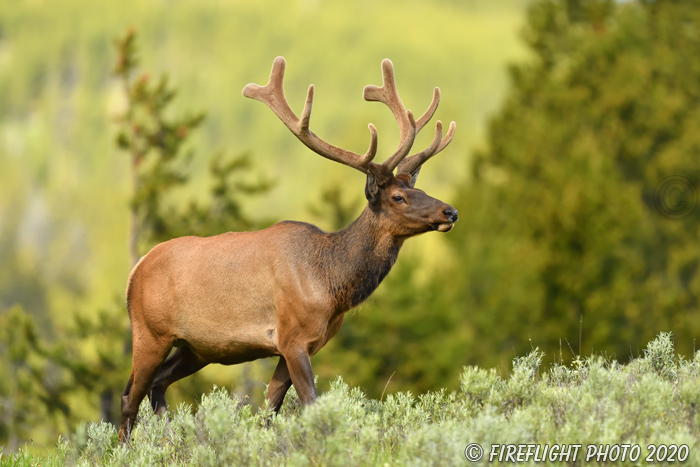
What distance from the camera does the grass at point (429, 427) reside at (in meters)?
5.29

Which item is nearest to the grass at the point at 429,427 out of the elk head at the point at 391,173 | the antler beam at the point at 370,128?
the elk head at the point at 391,173

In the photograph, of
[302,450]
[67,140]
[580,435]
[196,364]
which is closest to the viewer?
[580,435]

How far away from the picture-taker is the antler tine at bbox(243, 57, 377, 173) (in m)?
7.15

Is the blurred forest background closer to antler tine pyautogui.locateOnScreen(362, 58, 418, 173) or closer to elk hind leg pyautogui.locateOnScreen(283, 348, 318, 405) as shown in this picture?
antler tine pyautogui.locateOnScreen(362, 58, 418, 173)

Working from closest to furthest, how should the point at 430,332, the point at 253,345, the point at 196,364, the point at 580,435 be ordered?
the point at 580,435 → the point at 253,345 → the point at 196,364 → the point at 430,332


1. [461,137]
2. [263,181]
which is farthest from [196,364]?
[461,137]

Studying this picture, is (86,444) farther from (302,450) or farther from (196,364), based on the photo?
(302,450)

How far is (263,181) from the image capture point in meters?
25.2

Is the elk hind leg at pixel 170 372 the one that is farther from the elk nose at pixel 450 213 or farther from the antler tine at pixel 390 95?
the antler tine at pixel 390 95

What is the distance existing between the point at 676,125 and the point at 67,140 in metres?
170

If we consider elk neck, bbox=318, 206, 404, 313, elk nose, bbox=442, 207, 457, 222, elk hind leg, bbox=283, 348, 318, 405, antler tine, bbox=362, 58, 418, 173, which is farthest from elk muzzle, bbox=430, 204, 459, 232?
elk hind leg, bbox=283, 348, 318, 405

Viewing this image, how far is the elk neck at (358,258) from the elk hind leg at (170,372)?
1503 millimetres

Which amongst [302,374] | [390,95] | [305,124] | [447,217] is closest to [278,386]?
[302,374]

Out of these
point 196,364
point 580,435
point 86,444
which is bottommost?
point 86,444
